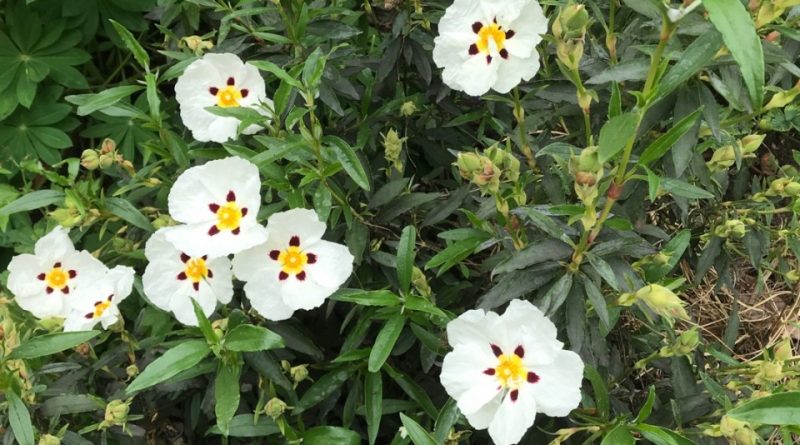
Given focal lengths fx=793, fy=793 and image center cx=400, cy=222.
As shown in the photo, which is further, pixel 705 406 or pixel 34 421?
pixel 34 421

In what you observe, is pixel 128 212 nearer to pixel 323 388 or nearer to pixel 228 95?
pixel 228 95

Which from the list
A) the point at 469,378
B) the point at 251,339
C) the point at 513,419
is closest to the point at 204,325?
the point at 251,339

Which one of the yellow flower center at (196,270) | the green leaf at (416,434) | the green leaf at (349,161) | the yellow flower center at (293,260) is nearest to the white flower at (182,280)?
the yellow flower center at (196,270)

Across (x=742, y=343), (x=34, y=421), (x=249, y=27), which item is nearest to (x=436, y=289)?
(x=249, y=27)

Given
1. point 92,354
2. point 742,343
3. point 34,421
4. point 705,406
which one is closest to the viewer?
point 705,406

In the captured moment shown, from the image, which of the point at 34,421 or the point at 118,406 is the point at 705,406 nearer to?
the point at 118,406

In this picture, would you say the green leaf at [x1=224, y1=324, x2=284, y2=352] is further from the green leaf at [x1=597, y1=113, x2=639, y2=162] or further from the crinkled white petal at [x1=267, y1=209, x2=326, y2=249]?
the green leaf at [x1=597, y1=113, x2=639, y2=162]
